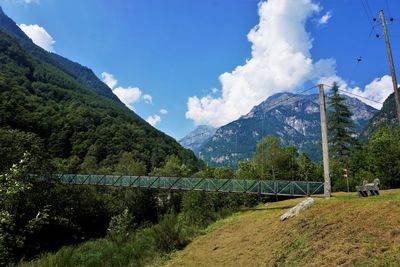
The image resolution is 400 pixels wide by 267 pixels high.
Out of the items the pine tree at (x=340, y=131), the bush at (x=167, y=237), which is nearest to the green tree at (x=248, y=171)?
the pine tree at (x=340, y=131)

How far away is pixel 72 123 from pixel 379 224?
6445 centimetres

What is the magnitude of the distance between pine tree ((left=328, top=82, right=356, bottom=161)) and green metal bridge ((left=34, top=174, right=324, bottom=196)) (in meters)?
23.9

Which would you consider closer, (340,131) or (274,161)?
(274,161)

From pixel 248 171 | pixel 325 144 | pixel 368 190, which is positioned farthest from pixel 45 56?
pixel 368 190

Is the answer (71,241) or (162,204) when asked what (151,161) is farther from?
(71,241)

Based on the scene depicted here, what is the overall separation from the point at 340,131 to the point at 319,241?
→ 36619mm

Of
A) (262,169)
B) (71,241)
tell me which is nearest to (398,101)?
(262,169)

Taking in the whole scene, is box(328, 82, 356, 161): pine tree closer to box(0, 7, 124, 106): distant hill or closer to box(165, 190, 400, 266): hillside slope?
box(165, 190, 400, 266): hillside slope

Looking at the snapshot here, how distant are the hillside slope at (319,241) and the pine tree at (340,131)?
103ft

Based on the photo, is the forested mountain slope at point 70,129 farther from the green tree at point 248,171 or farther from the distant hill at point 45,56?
the distant hill at point 45,56

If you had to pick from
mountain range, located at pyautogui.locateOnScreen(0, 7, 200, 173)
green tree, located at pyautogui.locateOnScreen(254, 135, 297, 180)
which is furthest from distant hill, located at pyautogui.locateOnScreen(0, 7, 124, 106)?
green tree, located at pyautogui.locateOnScreen(254, 135, 297, 180)

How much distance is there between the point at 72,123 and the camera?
64812 millimetres

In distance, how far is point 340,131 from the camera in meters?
41.2

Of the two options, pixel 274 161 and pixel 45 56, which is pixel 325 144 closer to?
pixel 274 161
